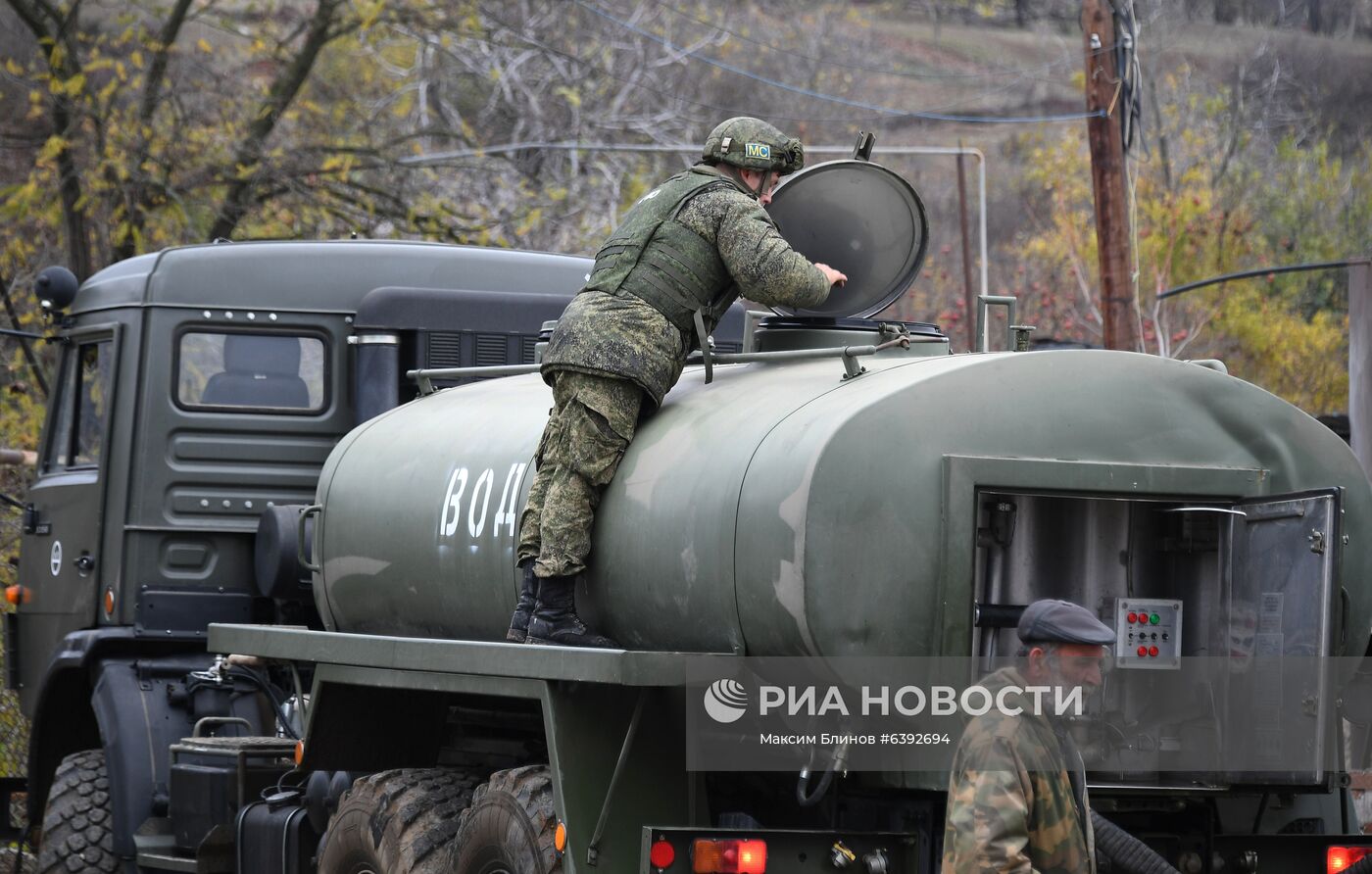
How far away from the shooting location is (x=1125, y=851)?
4875 millimetres

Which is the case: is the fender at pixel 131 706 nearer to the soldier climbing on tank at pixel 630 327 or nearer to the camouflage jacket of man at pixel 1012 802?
the soldier climbing on tank at pixel 630 327

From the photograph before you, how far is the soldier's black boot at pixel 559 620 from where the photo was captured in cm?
541

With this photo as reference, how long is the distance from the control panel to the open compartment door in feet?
0.53

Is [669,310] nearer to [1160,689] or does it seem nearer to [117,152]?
[1160,689]

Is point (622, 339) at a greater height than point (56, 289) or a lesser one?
lesser

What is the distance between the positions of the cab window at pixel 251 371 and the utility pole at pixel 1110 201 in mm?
6871

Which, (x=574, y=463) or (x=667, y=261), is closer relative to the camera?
(x=574, y=463)

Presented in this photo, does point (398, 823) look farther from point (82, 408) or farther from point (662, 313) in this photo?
point (82, 408)

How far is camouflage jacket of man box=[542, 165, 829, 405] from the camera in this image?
556 cm

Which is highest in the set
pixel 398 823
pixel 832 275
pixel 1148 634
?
pixel 832 275

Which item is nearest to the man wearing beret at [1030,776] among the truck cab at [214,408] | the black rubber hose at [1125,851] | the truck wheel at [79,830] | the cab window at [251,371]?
the black rubber hose at [1125,851]

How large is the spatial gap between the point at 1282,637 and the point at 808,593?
1441mm

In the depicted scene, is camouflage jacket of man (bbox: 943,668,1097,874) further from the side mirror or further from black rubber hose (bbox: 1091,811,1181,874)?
the side mirror

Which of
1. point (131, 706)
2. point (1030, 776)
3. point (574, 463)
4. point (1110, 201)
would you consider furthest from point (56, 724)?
point (1110, 201)
